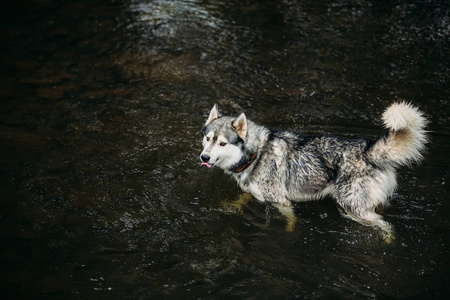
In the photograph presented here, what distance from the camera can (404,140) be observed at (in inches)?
212

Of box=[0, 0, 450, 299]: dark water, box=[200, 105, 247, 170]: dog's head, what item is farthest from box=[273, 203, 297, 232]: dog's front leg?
box=[200, 105, 247, 170]: dog's head

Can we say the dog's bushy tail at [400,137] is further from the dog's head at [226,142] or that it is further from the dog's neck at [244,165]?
the dog's head at [226,142]

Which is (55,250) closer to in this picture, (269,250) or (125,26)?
(269,250)

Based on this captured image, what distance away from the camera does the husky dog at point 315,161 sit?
18.1ft

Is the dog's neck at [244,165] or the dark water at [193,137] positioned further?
the dog's neck at [244,165]

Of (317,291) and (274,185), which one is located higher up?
(274,185)

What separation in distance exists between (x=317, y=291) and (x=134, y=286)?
2426 millimetres

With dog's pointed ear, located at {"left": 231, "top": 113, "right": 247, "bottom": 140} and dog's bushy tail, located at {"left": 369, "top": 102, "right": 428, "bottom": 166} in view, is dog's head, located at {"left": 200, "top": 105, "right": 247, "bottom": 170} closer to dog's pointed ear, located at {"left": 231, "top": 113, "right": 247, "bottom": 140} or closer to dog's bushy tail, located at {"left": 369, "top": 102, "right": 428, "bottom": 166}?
dog's pointed ear, located at {"left": 231, "top": 113, "right": 247, "bottom": 140}

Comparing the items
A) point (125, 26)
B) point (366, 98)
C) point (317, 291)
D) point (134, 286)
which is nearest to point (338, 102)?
point (366, 98)

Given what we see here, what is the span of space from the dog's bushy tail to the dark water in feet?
3.81

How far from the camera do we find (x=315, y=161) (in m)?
6.08

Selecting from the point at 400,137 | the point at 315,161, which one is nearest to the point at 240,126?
the point at 315,161

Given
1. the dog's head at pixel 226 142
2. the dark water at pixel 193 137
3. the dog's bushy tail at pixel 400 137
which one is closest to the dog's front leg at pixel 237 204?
the dark water at pixel 193 137

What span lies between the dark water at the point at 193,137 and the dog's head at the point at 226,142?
99 cm
